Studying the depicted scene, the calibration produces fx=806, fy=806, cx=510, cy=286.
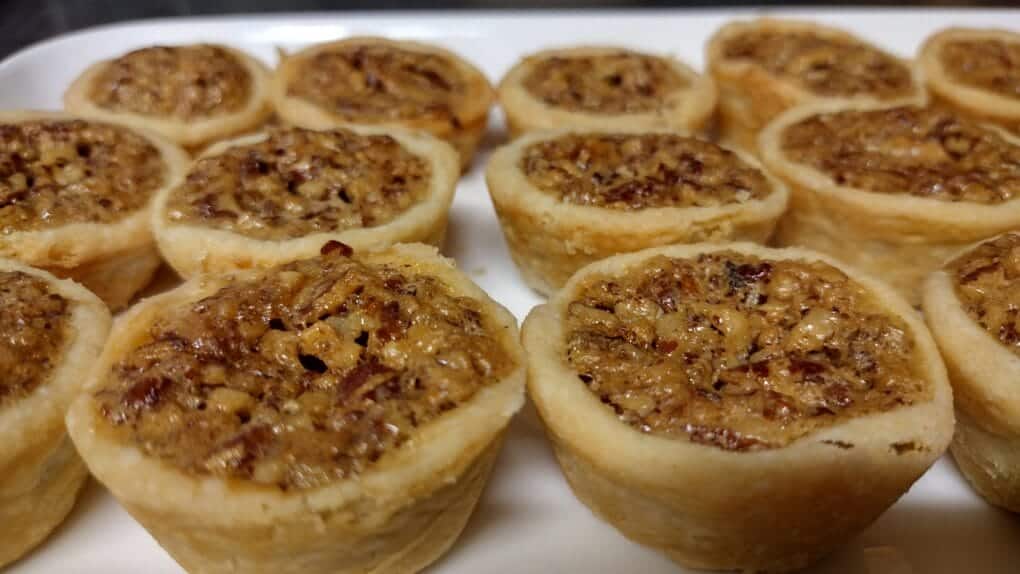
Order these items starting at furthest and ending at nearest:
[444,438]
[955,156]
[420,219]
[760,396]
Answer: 1. [955,156]
2. [420,219]
3. [760,396]
4. [444,438]

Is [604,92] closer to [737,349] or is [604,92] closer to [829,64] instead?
[829,64]

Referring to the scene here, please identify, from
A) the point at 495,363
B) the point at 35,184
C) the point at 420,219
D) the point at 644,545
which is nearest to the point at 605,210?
the point at 420,219

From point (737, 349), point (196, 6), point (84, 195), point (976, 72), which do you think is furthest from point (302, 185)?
point (196, 6)

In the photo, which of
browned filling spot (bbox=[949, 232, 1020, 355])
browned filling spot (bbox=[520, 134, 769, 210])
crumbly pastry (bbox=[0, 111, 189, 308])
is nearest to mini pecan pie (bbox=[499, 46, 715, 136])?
browned filling spot (bbox=[520, 134, 769, 210])

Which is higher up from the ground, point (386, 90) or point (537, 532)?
point (386, 90)

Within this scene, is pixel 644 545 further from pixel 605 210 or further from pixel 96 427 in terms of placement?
pixel 96 427

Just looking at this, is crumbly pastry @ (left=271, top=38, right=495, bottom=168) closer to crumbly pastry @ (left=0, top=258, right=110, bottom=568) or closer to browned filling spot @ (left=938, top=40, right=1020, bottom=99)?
crumbly pastry @ (left=0, top=258, right=110, bottom=568)

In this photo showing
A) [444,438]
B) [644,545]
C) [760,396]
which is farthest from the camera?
[644,545]
